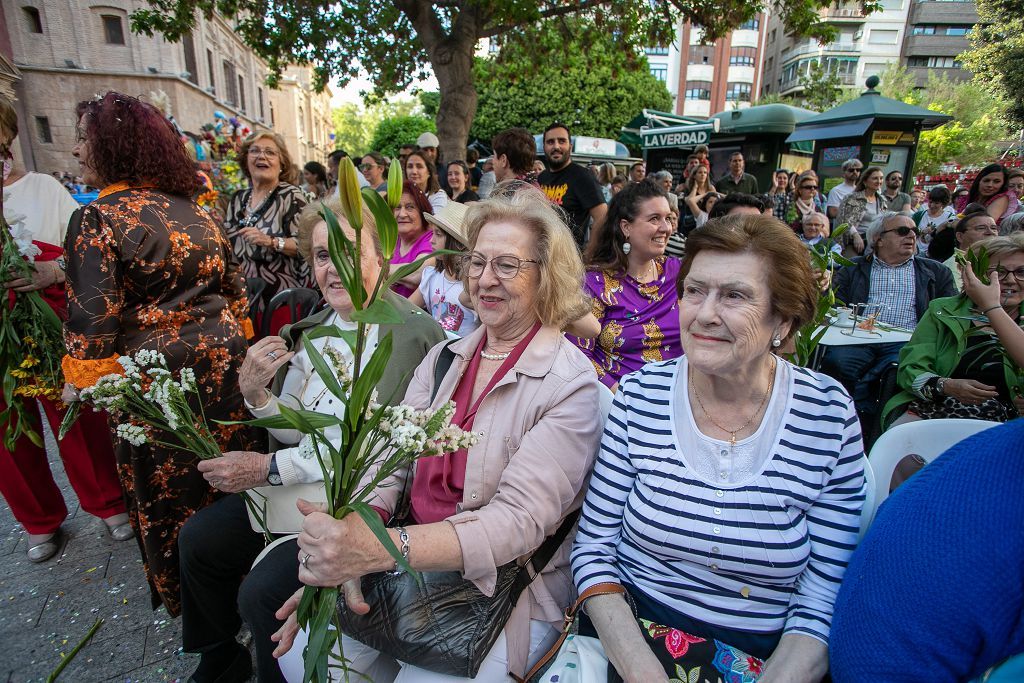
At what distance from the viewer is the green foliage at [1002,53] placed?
59.7 ft

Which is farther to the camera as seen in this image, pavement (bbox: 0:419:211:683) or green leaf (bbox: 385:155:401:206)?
pavement (bbox: 0:419:211:683)

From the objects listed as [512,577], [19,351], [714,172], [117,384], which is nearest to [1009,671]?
[512,577]

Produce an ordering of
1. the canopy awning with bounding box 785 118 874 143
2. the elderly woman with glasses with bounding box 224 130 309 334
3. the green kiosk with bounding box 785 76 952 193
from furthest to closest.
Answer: the canopy awning with bounding box 785 118 874 143 → the green kiosk with bounding box 785 76 952 193 → the elderly woman with glasses with bounding box 224 130 309 334

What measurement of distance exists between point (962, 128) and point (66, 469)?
37.2 m

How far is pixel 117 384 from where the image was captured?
132 centimetres

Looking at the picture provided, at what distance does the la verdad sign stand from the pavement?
13154mm

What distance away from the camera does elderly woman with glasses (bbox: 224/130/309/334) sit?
3.51 meters

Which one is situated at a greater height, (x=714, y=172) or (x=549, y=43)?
(x=549, y=43)

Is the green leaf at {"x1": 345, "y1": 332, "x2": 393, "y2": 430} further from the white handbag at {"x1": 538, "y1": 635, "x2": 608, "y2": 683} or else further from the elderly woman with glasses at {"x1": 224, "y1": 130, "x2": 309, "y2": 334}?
the elderly woman with glasses at {"x1": 224, "y1": 130, "x2": 309, "y2": 334}

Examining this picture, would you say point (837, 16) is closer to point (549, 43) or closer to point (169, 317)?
point (549, 43)

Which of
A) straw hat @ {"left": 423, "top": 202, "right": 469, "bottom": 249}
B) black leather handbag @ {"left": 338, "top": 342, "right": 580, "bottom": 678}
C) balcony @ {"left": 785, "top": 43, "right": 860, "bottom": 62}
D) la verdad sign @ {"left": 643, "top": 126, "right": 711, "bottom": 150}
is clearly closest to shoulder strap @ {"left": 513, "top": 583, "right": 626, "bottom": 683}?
black leather handbag @ {"left": 338, "top": 342, "right": 580, "bottom": 678}

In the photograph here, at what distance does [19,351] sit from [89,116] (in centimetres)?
131

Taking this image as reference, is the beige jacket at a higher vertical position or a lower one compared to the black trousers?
higher

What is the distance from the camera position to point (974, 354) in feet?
8.43
